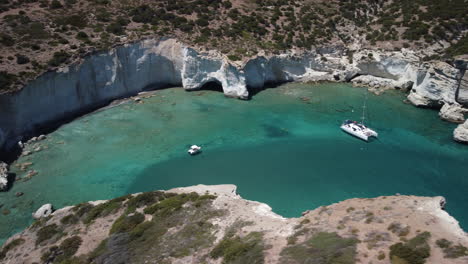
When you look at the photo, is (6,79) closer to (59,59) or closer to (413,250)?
(59,59)

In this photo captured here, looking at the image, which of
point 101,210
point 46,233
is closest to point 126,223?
point 101,210

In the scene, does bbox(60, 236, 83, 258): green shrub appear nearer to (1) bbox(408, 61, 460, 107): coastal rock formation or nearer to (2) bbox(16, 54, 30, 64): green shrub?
(2) bbox(16, 54, 30, 64): green shrub

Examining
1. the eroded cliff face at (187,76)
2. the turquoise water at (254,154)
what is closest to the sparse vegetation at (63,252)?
the turquoise water at (254,154)

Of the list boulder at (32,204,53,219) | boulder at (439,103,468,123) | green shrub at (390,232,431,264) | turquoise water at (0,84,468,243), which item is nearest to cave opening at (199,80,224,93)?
turquoise water at (0,84,468,243)

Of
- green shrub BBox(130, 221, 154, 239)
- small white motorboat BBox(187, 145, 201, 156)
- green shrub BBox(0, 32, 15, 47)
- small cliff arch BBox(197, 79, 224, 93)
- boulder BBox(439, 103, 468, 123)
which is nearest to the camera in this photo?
green shrub BBox(130, 221, 154, 239)

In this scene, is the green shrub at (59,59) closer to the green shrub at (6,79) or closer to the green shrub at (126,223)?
the green shrub at (6,79)

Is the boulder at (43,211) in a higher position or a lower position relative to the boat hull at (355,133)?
lower

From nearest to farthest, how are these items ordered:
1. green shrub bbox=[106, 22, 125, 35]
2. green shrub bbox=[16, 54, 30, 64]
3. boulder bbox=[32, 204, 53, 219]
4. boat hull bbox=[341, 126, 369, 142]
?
boulder bbox=[32, 204, 53, 219], boat hull bbox=[341, 126, 369, 142], green shrub bbox=[16, 54, 30, 64], green shrub bbox=[106, 22, 125, 35]

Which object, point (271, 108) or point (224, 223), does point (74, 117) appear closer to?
point (271, 108)
